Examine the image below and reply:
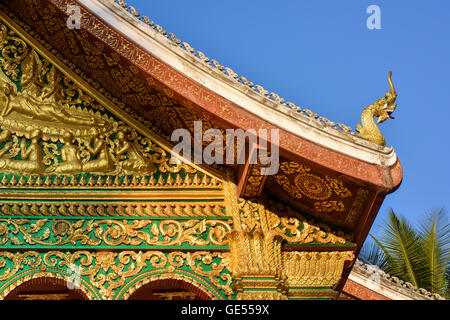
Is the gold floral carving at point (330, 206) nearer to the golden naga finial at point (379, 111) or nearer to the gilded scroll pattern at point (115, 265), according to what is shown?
the golden naga finial at point (379, 111)

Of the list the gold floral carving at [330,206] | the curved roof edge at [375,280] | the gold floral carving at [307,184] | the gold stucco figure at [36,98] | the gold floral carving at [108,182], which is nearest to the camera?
the gold floral carving at [307,184]

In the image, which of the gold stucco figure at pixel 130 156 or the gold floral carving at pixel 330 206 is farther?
the gold stucco figure at pixel 130 156

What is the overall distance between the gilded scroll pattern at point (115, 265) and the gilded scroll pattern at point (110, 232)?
0.09m

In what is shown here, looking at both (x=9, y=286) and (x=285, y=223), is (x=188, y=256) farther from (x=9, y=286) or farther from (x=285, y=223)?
(x=9, y=286)

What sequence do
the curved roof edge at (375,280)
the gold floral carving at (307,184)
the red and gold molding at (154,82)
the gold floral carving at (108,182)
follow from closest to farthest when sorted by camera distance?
the red and gold molding at (154,82) → the gold floral carving at (307,184) → the gold floral carving at (108,182) → the curved roof edge at (375,280)

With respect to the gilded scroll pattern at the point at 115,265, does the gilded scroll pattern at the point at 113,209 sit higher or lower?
higher

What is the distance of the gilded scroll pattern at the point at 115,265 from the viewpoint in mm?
5754

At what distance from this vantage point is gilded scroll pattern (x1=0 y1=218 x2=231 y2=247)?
19.4ft

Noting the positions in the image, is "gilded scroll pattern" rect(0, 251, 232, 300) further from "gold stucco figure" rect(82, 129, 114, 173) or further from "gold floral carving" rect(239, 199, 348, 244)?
"gold stucco figure" rect(82, 129, 114, 173)

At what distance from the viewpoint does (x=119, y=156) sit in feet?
21.0

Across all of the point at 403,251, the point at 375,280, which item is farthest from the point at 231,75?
the point at 403,251

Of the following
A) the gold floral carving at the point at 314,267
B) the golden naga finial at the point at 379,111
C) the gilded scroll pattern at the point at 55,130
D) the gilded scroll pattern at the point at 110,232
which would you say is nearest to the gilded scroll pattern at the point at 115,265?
the gilded scroll pattern at the point at 110,232

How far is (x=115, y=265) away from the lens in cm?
583
